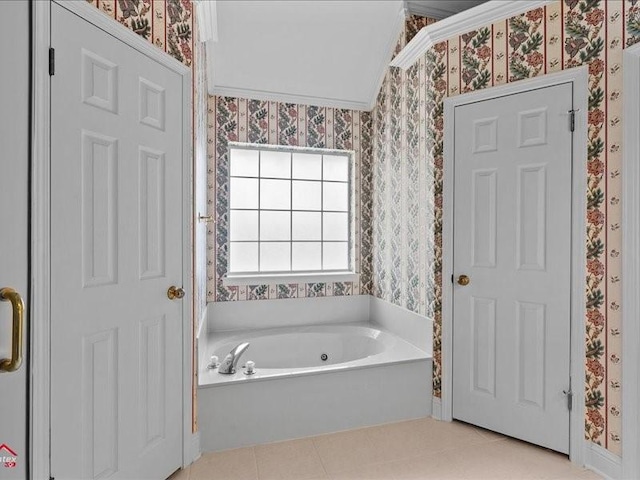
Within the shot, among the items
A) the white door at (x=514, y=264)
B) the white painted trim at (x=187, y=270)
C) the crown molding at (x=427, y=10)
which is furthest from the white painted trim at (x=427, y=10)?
the white painted trim at (x=187, y=270)

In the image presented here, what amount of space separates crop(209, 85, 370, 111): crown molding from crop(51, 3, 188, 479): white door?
4.03 feet

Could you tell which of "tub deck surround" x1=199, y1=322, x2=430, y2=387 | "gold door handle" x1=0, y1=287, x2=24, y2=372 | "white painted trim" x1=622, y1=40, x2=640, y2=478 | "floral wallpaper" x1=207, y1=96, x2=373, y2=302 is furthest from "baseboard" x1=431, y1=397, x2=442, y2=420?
"gold door handle" x1=0, y1=287, x2=24, y2=372

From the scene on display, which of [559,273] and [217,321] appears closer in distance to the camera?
[559,273]

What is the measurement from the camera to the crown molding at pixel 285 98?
2.98 metres

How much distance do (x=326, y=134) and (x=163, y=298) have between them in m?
2.07

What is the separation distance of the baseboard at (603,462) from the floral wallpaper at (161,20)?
2765mm

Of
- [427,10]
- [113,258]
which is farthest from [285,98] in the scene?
[113,258]

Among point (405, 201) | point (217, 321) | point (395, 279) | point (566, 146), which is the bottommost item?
point (217, 321)

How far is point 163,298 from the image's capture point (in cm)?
174

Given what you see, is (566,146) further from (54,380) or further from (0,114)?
(54,380)

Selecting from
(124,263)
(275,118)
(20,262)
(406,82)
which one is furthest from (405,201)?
(20,262)

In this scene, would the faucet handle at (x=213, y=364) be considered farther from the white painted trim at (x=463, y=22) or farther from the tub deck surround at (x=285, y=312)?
the white painted trim at (x=463, y=22)

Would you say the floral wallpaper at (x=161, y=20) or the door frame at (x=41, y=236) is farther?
the floral wallpaper at (x=161, y=20)

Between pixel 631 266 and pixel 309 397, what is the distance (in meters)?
1.74
